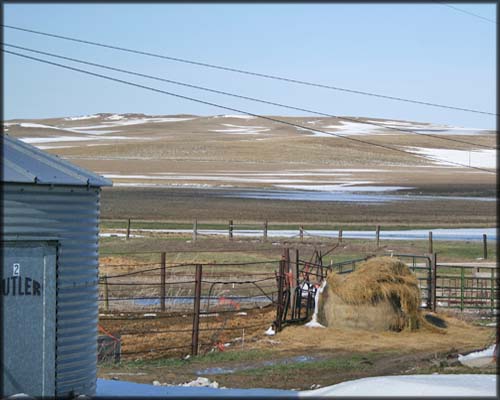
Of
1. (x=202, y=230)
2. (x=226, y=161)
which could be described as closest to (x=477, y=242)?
(x=202, y=230)

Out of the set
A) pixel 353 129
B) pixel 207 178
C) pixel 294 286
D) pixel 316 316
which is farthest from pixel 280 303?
pixel 353 129

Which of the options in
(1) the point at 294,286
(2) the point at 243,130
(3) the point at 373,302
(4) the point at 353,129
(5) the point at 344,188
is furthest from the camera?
(4) the point at 353,129

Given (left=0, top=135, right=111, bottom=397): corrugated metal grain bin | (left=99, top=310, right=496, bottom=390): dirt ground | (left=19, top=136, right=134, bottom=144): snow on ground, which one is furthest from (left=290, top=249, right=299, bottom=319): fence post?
(left=19, top=136, right=134, bottom=144): snow on ground

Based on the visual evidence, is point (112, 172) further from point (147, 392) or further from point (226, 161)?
point (147, 392)

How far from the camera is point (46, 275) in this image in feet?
39.1

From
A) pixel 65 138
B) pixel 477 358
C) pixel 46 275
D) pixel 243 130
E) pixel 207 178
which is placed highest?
pixel 243 130

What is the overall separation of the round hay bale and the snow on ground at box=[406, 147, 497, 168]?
76500mm

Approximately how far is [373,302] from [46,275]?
9.32m

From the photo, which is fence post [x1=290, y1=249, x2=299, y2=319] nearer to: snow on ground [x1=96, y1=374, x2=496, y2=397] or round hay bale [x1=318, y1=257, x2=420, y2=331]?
round hay bale [x1=318, y1=257, x2=420, y2=331]

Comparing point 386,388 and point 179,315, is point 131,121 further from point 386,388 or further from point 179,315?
point 386,388

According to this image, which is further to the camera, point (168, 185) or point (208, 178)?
point (208, 178)

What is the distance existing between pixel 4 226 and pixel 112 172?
6794 centimetres

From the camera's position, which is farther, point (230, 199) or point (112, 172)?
point (112, 172)

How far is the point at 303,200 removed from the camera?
58281 millimetres
